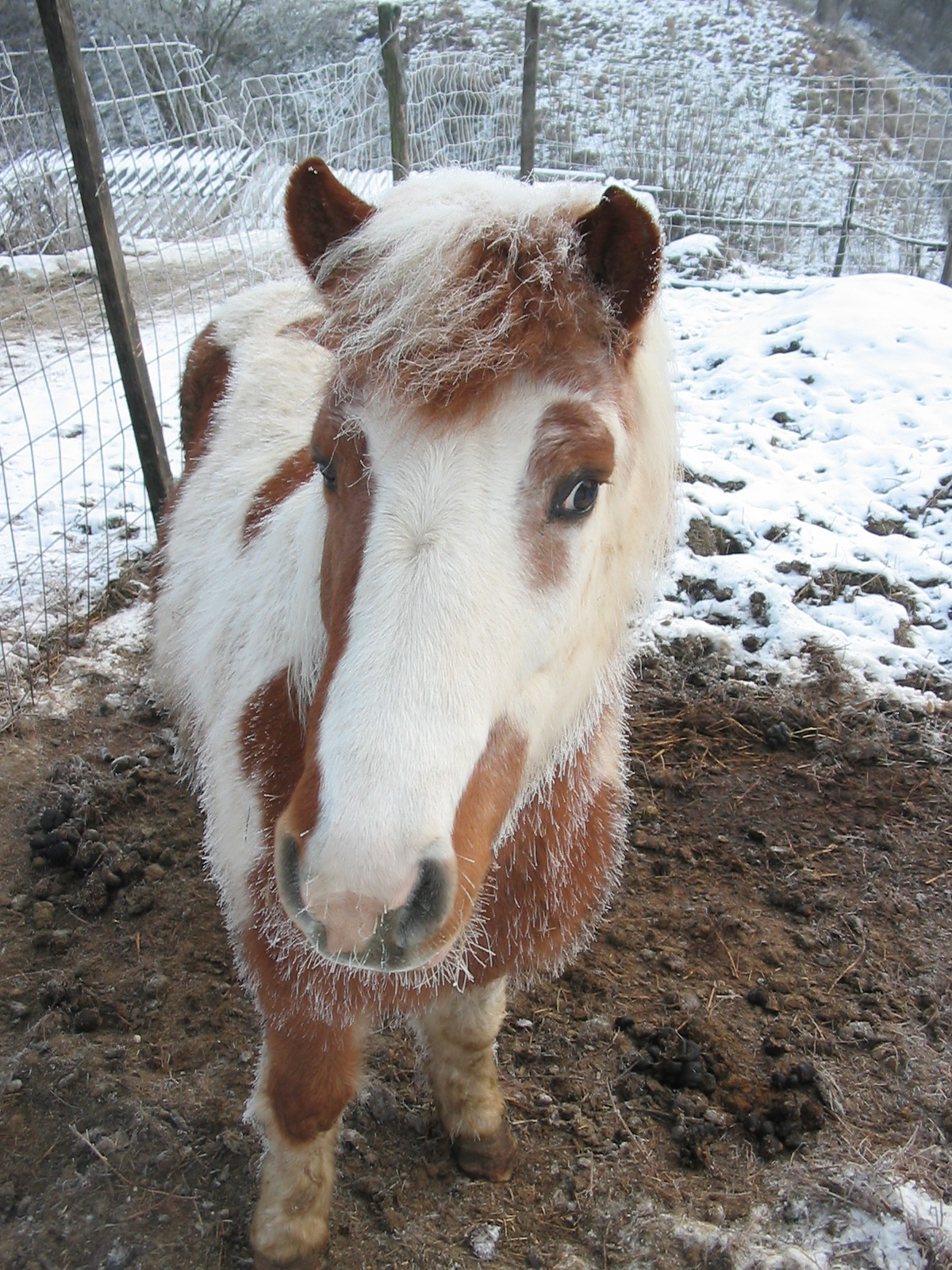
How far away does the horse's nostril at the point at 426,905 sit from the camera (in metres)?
1.07

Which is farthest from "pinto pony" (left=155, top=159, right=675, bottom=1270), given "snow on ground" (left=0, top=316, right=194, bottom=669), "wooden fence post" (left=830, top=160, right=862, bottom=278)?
"wooden fence post" (left=830, top=160, right=862, bottom=278)

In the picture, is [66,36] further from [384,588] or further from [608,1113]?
[608,1113]

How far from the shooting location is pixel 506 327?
1.28 meters

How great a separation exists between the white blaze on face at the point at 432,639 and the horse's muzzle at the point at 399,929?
0.10ft

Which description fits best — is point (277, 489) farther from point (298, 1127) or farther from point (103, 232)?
point (103, 232)

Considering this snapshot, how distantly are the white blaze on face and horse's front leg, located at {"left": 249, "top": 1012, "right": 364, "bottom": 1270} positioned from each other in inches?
38.0

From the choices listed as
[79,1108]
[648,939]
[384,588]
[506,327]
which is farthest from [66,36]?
[648,939]

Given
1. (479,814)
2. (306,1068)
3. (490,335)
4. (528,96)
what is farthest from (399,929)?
(528,96)

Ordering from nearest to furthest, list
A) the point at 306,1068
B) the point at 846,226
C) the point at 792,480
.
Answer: the point at 306,1068 → the point at 792,480 → the point at 846,226

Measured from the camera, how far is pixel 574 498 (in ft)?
4.41

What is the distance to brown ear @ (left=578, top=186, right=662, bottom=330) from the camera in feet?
4.35

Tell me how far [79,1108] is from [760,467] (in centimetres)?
480

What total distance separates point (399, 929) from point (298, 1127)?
1.16m

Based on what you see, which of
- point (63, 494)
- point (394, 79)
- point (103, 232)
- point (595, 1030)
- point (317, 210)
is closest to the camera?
point (317, 210)
